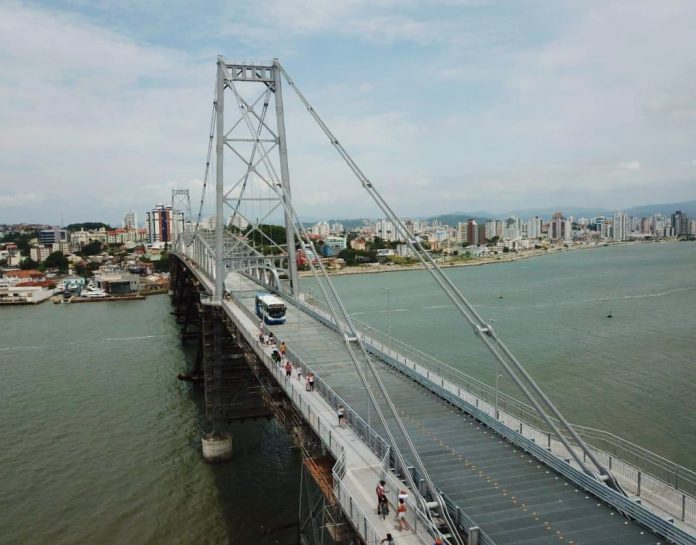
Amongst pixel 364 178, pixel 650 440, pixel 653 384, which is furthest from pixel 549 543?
pixel 653 384

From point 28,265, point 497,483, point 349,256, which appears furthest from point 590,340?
point 28,265

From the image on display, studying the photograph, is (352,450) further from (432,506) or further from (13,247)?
(13,247)

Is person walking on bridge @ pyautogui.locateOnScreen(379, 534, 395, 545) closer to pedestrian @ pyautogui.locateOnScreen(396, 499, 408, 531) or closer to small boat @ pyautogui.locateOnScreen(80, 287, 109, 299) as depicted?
pedestrian @ pyautogui.locateOnScreen(396, 499, 408, 531)

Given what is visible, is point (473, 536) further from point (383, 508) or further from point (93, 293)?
point (93, 293)

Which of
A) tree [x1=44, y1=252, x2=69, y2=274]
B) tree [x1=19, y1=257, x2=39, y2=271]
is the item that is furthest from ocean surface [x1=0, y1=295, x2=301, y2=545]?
tree [x1=19, y1=257, x2=39, y2=271]

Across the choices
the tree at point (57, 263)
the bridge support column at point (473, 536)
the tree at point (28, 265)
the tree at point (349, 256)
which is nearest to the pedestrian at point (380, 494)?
the bridge support column at point (473, 536)

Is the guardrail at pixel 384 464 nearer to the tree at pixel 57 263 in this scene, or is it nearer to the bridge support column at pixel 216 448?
the bridge support column at pixel 216 448

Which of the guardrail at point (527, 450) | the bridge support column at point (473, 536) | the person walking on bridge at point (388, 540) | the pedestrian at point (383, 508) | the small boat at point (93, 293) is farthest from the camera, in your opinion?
the small boat at point (93, 293)
